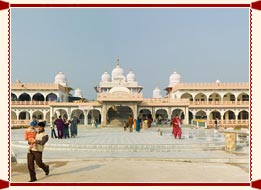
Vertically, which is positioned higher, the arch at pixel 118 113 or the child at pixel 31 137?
the child at pixel 31 137

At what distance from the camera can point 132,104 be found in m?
31.3

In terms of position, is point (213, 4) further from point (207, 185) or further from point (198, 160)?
point (198, 160)

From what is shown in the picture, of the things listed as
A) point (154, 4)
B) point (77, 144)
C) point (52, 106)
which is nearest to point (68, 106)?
point (52, 106)

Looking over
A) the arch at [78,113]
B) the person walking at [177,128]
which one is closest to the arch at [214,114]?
the arch at [78,113]

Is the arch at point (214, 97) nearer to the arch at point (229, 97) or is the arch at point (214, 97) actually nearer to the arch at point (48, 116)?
the arch at point (229, 97)

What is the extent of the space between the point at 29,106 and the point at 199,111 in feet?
68.6

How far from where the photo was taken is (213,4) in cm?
531

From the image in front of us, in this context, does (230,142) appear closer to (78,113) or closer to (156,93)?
(78,113)

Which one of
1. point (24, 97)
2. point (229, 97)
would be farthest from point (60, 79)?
point (229, 97)

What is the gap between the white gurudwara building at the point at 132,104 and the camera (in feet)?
105

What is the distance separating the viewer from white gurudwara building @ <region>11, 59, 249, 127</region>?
1260 inches

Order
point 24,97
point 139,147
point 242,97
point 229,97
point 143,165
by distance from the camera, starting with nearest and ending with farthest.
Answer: point 143,165, point 139,147, point 242,97, point 229,97, point 24,97

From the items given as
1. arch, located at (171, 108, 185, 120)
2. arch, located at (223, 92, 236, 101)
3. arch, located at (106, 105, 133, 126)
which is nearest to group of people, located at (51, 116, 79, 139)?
arch, located at (106, 105, 133, 126)

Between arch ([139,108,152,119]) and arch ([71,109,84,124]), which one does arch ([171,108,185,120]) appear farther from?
arch ([71,109,84,124])
